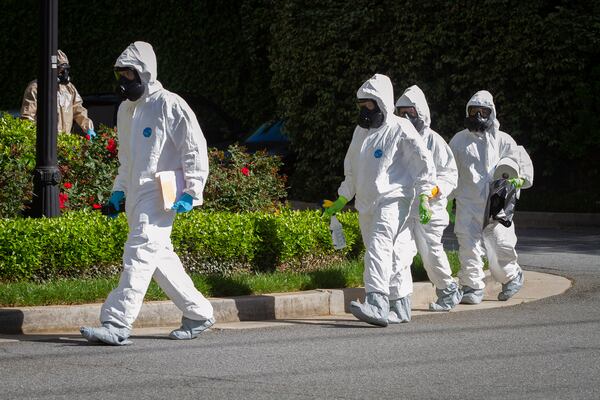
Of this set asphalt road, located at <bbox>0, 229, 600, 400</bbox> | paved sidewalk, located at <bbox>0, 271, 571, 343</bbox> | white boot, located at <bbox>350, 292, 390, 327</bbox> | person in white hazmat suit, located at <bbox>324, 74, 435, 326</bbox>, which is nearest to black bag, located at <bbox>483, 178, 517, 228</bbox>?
paved sidewalk, located at <bbox>0, 271, 571, 343</bbox>

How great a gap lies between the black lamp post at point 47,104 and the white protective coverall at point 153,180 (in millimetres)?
1563

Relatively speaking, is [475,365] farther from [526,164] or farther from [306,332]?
[526,164]

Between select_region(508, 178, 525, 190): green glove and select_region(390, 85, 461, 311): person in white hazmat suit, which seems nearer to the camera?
select_region(390, 85, 461, 311): person in white hazmat suit

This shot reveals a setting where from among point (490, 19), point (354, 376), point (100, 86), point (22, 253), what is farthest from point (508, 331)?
point (100, 86)

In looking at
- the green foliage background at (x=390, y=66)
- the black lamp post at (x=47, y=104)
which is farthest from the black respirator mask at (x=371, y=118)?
the green foliage background at (x=390, y=66)

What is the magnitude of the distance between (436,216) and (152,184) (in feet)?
8.49

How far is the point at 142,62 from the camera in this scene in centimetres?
787

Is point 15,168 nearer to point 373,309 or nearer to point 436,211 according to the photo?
point 436,211

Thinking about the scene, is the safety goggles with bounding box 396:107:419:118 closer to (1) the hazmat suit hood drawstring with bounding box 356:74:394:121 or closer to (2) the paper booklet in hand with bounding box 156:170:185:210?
(1) the hazmat suit hood drawstring with bounding box 356:74:394:121

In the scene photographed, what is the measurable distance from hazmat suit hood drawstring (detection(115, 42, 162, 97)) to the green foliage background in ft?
31.7

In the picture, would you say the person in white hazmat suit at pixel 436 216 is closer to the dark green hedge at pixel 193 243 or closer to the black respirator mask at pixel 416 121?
the black respirator mask at pixel 416 121

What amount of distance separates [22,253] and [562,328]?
141 inches

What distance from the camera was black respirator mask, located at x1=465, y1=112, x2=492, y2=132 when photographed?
10000 mm

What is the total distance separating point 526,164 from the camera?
10164mm
